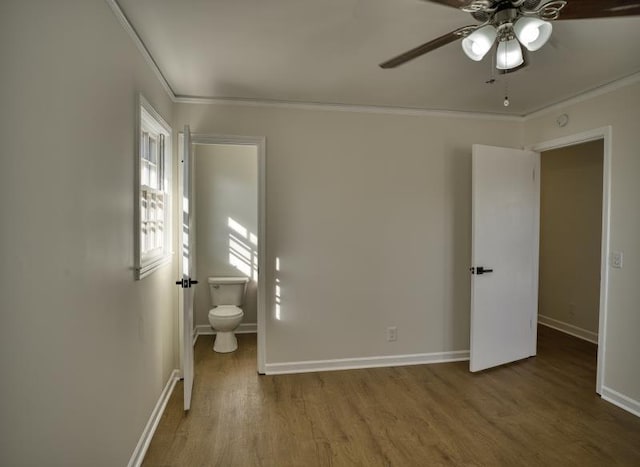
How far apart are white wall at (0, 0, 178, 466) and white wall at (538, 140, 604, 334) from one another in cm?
469

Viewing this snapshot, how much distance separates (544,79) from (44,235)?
10.8 ft

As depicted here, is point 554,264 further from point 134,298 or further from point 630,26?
point 134,298

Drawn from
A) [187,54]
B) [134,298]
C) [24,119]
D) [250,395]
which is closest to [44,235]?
[24,119]

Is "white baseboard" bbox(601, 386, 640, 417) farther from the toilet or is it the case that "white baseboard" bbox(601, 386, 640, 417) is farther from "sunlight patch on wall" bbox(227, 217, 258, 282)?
"sunlight patch on wall" bbox(227, 217, 258, 282)

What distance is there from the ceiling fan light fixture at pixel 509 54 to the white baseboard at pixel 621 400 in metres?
2.60

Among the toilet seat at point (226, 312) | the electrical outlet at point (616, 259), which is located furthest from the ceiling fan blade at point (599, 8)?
the toilet seat at point (226, 312)

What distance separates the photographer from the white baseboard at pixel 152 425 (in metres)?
2.10

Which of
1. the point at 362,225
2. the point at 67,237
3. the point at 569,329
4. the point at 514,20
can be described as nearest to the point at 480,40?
the point at 514,20

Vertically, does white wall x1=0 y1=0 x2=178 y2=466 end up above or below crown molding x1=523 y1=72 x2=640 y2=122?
below

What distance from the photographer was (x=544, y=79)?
2.86 metres

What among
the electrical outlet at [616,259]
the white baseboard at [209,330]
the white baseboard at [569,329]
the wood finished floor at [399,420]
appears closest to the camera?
the wood finished floor at [399,420]

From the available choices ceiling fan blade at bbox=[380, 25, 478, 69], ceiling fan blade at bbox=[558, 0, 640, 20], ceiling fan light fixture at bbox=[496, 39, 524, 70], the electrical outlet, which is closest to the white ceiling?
ceiling fan blade at bbox=[380, 25, 478, 69]

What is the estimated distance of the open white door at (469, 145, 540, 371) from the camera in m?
3.43

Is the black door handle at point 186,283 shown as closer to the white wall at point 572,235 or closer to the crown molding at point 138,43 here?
the crown molding at point 138,43
